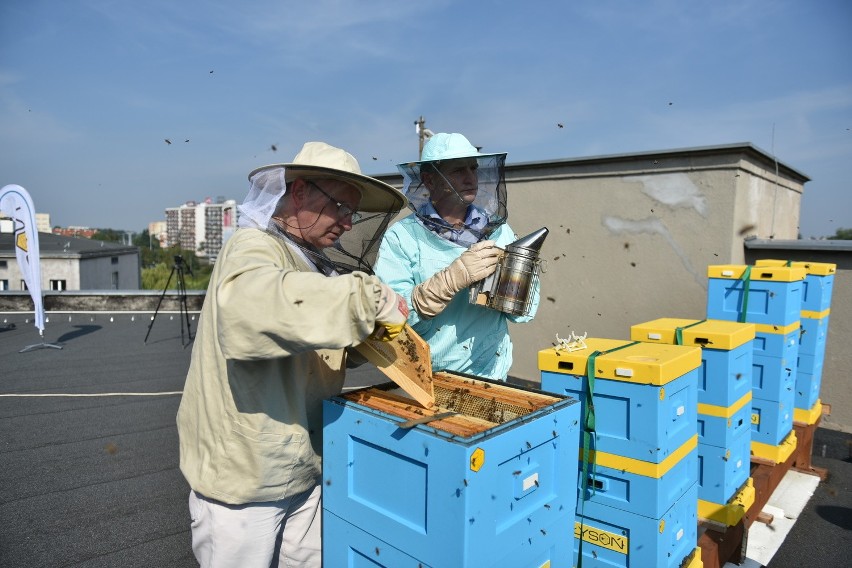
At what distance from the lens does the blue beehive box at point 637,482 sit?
1.98 m

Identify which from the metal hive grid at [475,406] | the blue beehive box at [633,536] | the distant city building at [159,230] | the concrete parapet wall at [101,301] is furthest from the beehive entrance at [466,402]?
the distant city building at [159,230]

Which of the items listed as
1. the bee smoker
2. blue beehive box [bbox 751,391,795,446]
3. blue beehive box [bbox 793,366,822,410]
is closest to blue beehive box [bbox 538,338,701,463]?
the bee smoker

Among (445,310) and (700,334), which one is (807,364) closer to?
(700,334)

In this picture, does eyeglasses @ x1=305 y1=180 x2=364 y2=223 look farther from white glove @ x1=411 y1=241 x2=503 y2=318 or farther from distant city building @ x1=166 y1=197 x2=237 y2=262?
distant city building @ x1=166 y1=197 x2=237 y2=262

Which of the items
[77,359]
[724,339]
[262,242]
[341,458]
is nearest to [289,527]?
[341,458]

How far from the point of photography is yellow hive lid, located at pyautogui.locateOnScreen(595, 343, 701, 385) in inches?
76.2

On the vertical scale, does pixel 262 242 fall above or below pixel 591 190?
below

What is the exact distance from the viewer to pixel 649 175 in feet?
16.1

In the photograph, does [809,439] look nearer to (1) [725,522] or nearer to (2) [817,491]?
(2) [817,491]

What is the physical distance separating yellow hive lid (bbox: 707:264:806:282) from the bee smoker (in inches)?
86.0

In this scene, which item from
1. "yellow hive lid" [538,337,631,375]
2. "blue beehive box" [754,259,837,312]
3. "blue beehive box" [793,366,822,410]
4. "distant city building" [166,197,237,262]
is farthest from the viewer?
"distant city building" [166,197,237,262]

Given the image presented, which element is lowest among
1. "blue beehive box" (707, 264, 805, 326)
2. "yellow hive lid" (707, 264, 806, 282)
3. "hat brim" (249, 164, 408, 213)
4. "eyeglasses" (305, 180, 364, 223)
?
"blue beehive box" (707, 264, 805, 326)

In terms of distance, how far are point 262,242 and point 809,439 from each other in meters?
4.65

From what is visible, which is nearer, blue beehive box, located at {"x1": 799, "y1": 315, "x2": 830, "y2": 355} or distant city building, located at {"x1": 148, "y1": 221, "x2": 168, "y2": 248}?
blue beehive box, located at {"x1": 799, "y1": 315, "x2": 830, "y2": 355}
